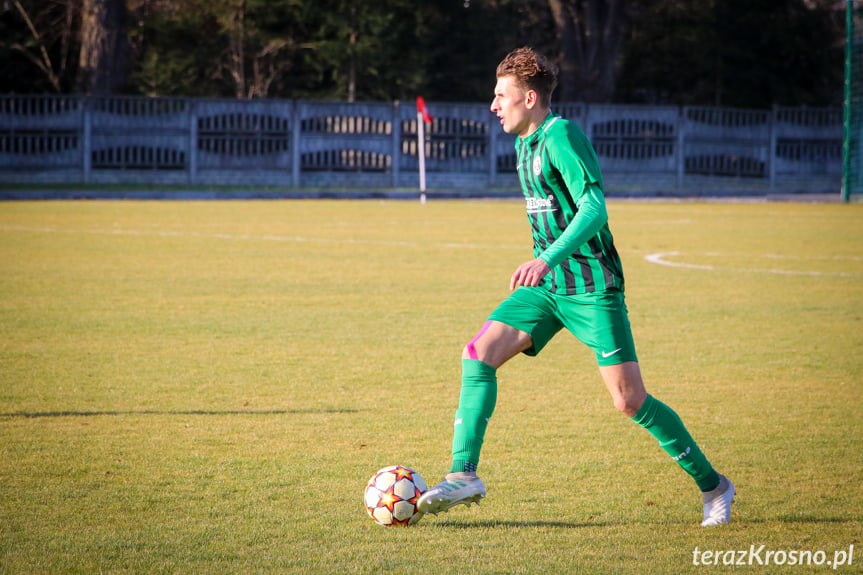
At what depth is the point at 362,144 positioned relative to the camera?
34906 millimetres

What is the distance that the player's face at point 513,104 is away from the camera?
4336 millimetres

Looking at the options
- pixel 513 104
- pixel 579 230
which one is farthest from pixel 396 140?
pixel 579 230

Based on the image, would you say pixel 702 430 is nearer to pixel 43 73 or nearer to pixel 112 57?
pixel 112 57

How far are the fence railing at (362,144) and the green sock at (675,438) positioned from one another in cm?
3070

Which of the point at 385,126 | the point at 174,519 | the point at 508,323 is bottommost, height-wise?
the point at 174,519

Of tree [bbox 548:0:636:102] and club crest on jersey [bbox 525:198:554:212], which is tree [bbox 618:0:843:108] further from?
club crest on jersey [bbox 525:198:554:212]

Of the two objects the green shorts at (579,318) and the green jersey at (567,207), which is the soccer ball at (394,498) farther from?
the green jersey at (567,207)

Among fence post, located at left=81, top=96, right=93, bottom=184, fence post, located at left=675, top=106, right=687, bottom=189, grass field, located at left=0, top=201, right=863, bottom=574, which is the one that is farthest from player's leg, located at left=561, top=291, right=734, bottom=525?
fence post, located at left=675, top=106, right=687, bottom=189

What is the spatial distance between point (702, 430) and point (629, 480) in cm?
111

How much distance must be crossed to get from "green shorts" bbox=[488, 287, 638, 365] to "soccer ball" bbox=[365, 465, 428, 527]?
742 millimetres

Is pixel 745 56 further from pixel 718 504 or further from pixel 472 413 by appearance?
pixel 472 413

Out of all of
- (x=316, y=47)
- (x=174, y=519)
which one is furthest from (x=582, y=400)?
(x=316, y=47)

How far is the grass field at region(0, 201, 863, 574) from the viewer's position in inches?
160

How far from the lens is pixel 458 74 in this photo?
161ft
